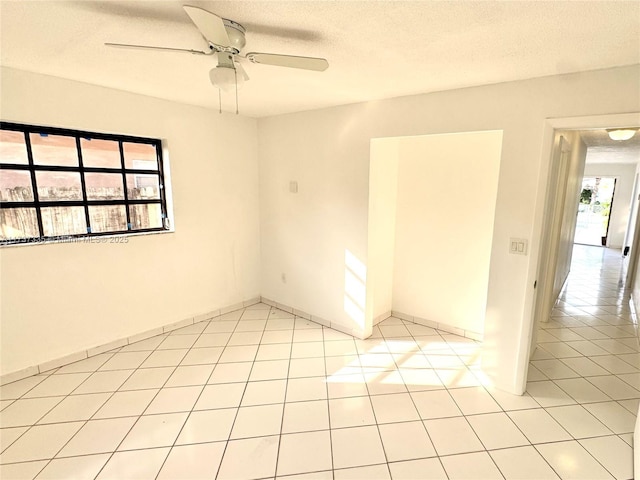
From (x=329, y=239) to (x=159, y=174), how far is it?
1949mm

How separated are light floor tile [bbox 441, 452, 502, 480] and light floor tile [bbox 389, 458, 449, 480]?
5 centimetres

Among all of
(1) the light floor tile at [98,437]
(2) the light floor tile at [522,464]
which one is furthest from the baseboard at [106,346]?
(2) the light floor tile at [522,464]

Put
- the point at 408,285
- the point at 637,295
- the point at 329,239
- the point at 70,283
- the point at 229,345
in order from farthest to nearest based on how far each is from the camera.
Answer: the point at 637,295 → the point at 408,285 → the point at 329,239 → the point at 229,345 → the point at 70,283

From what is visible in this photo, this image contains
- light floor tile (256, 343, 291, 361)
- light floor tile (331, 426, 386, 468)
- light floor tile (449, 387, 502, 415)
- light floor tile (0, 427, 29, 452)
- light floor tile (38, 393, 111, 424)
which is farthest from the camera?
light floor tile (256, 343, 291, 361)

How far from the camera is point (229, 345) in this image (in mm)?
3207

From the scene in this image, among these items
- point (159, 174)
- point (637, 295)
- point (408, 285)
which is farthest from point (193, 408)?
point (637, 295)

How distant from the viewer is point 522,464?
6.06ft

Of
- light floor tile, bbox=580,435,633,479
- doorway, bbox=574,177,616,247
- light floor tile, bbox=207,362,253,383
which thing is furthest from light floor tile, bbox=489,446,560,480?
doorway, bbox=574,177,616,247

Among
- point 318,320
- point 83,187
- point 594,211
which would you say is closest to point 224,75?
point 83,187

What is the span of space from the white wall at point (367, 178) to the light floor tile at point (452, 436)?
67cm

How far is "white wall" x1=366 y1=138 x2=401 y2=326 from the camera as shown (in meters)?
3.18

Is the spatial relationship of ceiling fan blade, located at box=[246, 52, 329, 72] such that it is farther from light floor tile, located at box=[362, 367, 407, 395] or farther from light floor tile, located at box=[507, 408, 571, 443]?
light floor tile, located at box=[507, 408, 571, 443]

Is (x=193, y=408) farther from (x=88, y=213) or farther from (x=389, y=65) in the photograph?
(x=389, y=65)

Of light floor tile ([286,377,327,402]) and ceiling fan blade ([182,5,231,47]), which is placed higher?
ceiling fan blade ([182,5,231,47])
